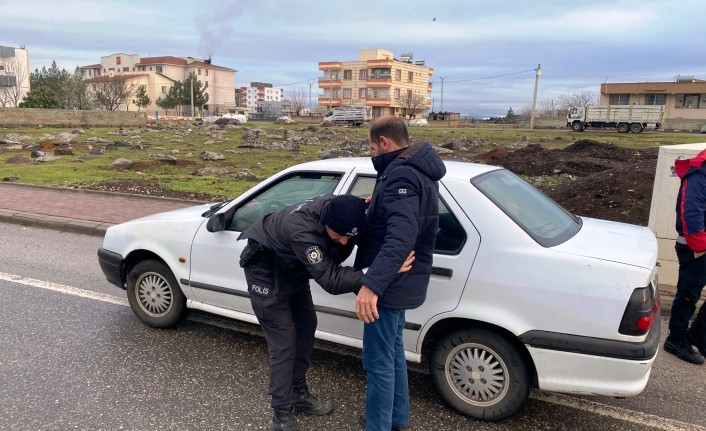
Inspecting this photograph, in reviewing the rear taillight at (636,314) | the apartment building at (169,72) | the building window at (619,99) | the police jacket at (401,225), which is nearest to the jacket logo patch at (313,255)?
the police jacket at (401,225)

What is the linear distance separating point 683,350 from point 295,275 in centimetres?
339

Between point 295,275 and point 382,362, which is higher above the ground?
point 295,275

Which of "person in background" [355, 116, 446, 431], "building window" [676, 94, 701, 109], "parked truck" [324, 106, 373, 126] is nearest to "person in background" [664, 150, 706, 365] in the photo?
"person in background" [355, 116, 446, 431]

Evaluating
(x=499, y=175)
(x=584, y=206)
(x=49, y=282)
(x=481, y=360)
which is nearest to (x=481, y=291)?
(x=481, y=360)

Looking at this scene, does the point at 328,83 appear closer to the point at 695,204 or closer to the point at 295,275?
the point at 695,204

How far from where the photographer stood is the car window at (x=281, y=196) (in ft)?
13.1

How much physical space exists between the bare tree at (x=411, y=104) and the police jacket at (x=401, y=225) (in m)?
83.4

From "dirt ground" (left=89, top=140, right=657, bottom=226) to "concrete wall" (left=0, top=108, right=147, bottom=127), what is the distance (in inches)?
1305

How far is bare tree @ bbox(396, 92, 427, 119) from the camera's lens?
85.2 m

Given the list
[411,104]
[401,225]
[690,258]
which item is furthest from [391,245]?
[411,104]

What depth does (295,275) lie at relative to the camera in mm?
2984

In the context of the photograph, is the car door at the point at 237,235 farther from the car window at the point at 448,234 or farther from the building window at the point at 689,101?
the building window at the point at 689,101

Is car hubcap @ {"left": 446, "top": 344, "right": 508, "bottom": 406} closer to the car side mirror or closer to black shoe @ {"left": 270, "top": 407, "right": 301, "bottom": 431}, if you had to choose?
black shoe @ {"left": 270, "top": 407, "right": 301, "bottom": 431}

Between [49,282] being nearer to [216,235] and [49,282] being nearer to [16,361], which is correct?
[16,361]
